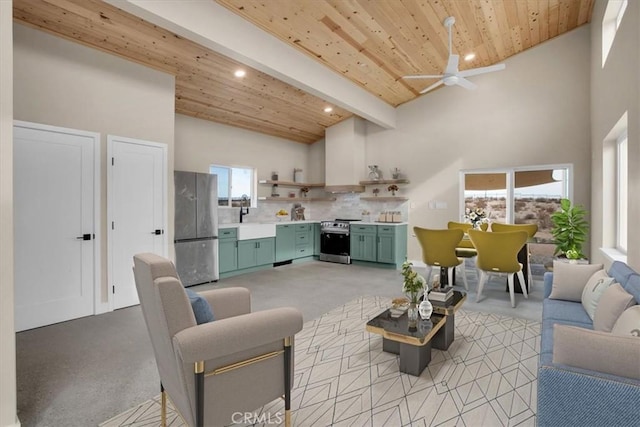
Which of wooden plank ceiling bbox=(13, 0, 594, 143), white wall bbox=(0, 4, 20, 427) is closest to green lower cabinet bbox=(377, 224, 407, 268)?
wooden plank ceiling bbox=(13, 0, 594, 143)

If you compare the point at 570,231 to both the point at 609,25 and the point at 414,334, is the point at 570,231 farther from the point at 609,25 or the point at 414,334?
the point at 414,334

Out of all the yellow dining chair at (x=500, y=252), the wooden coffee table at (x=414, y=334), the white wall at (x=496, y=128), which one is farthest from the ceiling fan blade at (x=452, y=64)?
the wooden coffee table at (x=414, y=334)

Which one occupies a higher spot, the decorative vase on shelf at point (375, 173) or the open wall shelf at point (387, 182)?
the decorative vase on shelf at point (375, 173)

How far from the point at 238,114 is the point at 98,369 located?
4.57 m

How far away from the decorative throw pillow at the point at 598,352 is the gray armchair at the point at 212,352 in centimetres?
118

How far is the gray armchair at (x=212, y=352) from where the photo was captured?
4.89 feet

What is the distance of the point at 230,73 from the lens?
466cm

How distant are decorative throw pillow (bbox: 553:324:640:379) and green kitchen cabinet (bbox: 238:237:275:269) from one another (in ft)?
16.5

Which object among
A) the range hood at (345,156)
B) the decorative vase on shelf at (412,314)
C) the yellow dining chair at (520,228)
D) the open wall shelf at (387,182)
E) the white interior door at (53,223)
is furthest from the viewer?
the range hood at (345,156)

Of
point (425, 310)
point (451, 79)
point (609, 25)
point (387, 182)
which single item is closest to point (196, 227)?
point (425, 310)

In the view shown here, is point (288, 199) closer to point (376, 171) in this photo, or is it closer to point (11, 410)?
point (376, 171)

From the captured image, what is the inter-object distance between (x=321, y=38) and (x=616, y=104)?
10.6ft

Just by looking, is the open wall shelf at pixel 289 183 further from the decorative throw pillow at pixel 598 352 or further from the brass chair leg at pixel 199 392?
the decorative throw pillow at pixel 598 352

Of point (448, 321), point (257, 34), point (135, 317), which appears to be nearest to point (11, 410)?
point (135, 317)
